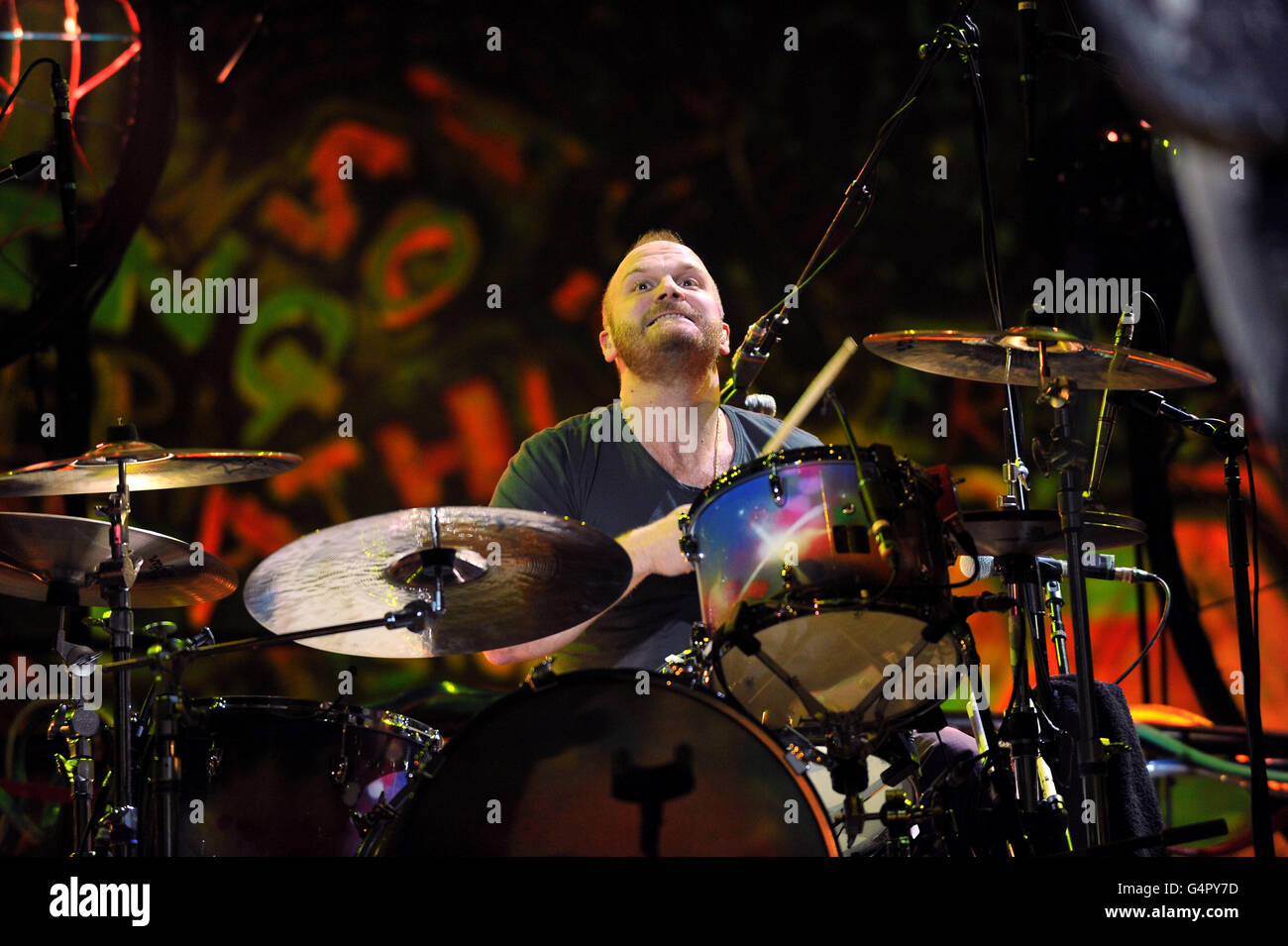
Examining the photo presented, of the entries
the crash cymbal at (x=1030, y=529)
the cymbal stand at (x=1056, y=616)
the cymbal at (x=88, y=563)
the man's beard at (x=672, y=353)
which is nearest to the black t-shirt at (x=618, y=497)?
the man's beard at (x=672, y=353)

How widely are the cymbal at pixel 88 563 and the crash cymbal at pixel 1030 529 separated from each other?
1856 mm

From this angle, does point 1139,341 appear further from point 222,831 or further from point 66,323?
point 66,323

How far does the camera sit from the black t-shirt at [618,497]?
10.5 feet

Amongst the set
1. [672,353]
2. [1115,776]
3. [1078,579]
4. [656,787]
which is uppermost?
[672,353]

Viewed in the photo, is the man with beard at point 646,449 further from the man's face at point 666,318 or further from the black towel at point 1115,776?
the black towel at point 1115,776

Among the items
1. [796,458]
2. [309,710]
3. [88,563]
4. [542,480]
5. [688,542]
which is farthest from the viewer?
[542,480]

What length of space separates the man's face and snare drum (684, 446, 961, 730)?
1.26 metres

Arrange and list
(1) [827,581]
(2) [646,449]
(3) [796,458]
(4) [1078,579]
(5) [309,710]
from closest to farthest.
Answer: (1) [827,581]
(3) [796,458]
(4) [1078,579]
(5) [309,710]
(2) [646,449]

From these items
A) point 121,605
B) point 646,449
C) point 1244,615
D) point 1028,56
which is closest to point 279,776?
point 121,605

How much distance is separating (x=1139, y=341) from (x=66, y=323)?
366 cm

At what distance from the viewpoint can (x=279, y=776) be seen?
2807 millimetres

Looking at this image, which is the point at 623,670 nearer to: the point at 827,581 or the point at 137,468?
the point at 827,581

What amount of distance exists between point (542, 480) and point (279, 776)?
3.32ft
